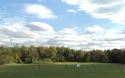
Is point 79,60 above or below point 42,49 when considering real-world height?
below

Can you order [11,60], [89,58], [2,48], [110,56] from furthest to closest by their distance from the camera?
1. [89,58]
2. [110,56]
3. [2,48]
4. [11,60]

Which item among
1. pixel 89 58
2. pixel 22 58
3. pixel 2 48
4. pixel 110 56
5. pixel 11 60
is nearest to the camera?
pixel 11 60

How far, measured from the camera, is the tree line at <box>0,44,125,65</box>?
3798 inches

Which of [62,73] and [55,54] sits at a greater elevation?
[55,54]

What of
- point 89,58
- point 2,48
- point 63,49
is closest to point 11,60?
point 2,48

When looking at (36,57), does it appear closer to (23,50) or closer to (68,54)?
(23,50)

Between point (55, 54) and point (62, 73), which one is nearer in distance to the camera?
point (62, 73)

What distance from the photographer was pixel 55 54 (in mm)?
113688

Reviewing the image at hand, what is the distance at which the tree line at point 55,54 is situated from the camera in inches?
3798

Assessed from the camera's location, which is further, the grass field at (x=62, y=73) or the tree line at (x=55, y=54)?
the tree line at (x=55, y=54)

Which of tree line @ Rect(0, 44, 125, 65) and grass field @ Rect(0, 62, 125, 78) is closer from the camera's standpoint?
grass field @ Rect(0, 62, 125, 78)

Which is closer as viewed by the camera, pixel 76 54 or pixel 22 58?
pixel 22 58

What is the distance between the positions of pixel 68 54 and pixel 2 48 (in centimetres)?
5430

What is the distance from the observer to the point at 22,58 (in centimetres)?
10175
